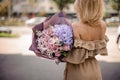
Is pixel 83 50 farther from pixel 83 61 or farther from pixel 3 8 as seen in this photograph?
pixel 3 8

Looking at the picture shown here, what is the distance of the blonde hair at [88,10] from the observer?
208cm

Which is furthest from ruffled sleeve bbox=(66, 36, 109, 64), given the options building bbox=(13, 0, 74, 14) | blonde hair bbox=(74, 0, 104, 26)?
building bbox=(13, 0, 74, 14)

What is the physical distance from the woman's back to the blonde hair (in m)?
0.04

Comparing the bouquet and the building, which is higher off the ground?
the building

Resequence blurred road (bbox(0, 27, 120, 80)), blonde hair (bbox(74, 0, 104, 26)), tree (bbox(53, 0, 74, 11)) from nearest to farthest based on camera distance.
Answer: blonde hair (bbox(74, 0, 104, 26)), blurred road (bbox(0, 27, 120, 80)), tree (bbox(53, 0, 74, 11))

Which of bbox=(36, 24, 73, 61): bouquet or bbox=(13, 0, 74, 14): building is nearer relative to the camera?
bbox=(36, 24, 73, 61): bouquet

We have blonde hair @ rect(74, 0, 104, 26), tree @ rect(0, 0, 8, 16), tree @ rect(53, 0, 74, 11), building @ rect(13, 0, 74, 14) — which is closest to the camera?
blonde hair @ rect(74, 0, 104, 26)

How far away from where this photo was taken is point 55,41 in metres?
2.16

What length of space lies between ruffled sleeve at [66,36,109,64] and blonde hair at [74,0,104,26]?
138 mm

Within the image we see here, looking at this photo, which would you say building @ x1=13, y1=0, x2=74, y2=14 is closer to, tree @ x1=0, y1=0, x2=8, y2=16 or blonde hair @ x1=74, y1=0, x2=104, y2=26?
tree @ x1=0, y1=0, x2=8, y2=16

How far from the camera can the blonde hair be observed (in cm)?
208

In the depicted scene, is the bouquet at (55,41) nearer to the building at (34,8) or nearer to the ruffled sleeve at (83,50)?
the ruffled sleeve at (83,50)

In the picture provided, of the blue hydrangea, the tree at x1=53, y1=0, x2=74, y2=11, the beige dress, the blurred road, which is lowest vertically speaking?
the blurred road

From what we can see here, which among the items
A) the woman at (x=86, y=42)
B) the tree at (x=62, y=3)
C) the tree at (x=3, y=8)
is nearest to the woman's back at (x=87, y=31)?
the woman at (x=86, y=42)
